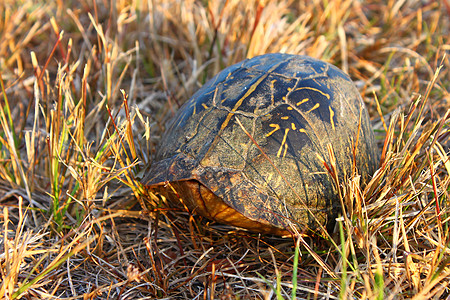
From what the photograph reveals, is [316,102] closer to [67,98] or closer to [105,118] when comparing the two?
[67,98]

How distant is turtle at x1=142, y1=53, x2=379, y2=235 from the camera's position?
1.64 meters

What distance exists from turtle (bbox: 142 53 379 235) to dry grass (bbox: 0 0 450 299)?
0.48 ft

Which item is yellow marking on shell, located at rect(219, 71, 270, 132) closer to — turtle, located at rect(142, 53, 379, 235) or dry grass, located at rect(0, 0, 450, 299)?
turtle, located at rect(142, 53, 379, 235)

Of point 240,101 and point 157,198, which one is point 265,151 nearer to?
point 240,101

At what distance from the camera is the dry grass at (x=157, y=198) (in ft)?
5.30

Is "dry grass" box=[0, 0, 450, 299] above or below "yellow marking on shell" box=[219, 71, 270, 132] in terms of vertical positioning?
below

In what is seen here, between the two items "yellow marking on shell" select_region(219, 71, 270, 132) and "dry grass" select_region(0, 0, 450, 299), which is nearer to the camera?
"dry grass" select_region(0, 0, 450, 299)

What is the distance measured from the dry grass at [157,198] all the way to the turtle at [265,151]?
0.48 ft

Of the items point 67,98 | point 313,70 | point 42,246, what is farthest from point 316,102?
point 42,246

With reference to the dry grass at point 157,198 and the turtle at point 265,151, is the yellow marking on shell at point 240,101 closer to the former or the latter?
the turtle at point 265,151

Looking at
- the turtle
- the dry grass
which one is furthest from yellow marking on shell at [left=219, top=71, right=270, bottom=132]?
the dry grass

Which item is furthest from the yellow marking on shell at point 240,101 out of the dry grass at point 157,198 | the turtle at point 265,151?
the dry grass at point 157,198

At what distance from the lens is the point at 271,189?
1660 mm

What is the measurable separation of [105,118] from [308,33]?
2.13 m
